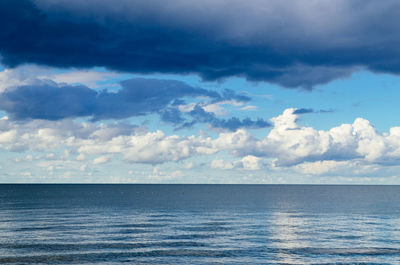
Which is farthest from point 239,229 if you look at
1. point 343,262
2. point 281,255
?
point 343,262

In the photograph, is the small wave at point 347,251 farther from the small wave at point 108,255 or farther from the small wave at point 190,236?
the small wave at point 190,236

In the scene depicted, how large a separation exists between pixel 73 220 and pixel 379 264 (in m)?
66.1

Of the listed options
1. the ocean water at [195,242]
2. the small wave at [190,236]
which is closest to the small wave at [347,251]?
the ocean water at [195,242]

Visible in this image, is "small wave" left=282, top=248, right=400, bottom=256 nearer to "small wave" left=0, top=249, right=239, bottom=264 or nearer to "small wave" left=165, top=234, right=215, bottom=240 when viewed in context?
"small wave" left=0, top=249, right=239, bottom=264

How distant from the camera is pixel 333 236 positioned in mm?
74500

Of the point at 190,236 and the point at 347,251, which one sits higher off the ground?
the point at 190,236

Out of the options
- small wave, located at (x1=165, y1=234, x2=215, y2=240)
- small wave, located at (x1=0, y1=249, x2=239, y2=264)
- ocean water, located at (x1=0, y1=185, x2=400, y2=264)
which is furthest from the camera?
small wave, located at (x1=165, y1=234, x2=215, y2=240)

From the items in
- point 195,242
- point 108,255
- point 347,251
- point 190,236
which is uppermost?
point 190,236

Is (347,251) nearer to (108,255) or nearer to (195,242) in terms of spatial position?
(195,242)

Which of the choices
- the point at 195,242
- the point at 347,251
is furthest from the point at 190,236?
the point at 347,251

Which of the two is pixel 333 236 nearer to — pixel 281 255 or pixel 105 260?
pixel 281 255

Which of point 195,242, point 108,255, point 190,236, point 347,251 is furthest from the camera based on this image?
point 190,236

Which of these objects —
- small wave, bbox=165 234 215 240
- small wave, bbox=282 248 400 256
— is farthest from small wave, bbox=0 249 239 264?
small wave, bbox=282 248 400 256

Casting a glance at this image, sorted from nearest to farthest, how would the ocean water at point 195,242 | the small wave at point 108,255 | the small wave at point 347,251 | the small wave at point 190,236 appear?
1. the small wave at point 108,255
2. the ocean water at point 195,242
3. the small wave at point 347,251
4. the small wave at point 190,236
